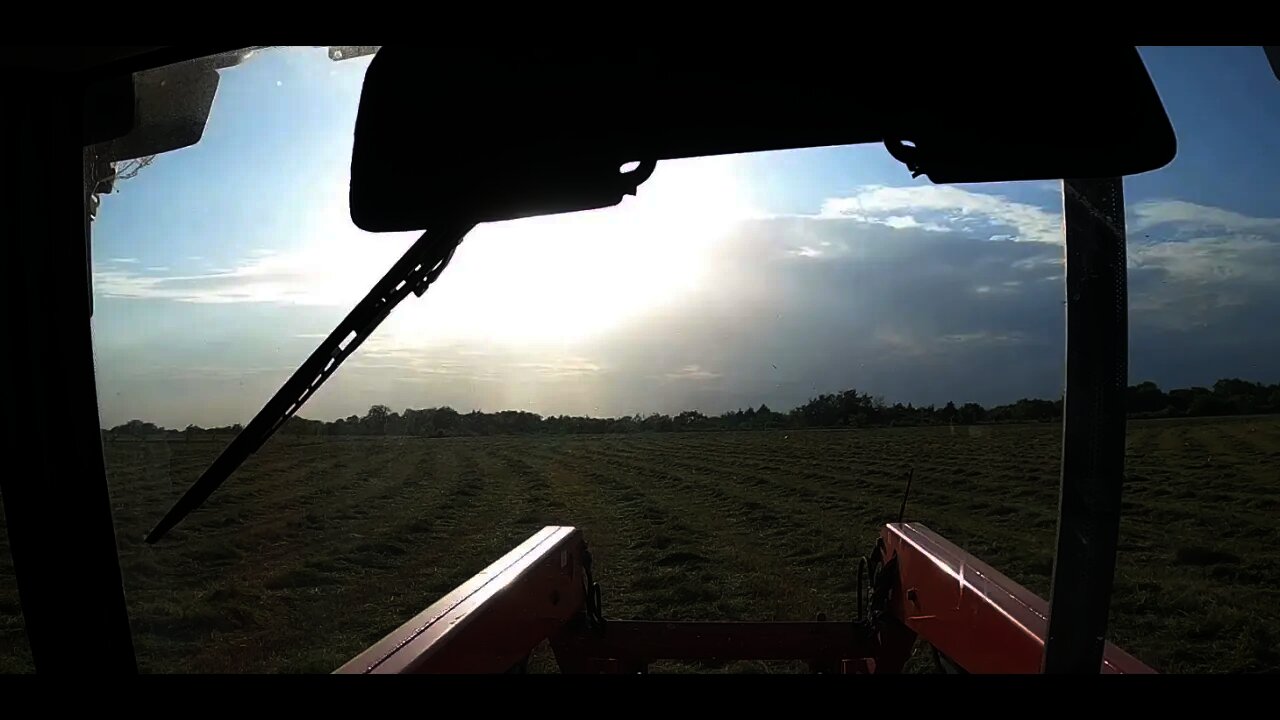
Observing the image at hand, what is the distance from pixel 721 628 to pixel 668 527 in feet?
1.92

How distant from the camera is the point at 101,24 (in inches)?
42.3

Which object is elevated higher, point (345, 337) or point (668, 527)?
point (345, 337)

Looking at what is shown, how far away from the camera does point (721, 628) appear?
3.59m

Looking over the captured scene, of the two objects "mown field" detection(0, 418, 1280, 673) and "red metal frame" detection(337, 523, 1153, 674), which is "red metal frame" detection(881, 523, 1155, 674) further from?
"mown field" detection(0, 418, 1280, 673)

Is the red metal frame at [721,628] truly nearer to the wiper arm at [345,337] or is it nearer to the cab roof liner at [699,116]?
the wiper arm at [345,337]

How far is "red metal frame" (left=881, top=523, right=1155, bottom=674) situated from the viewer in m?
2.32

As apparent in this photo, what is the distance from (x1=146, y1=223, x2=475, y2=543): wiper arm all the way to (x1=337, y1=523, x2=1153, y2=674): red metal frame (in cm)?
98

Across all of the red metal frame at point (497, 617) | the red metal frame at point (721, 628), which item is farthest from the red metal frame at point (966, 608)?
the red metal frame at point (497, 617)

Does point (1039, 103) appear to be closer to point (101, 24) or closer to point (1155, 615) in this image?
point (101, 24)

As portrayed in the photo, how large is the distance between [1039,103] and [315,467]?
174 cm

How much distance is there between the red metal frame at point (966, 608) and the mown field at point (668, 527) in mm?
116

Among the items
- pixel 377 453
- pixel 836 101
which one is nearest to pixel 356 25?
pixel 836 101

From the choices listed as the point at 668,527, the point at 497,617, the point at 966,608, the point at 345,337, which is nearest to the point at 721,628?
the point at 668,527

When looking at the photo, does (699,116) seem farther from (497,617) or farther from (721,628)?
(721,628)
